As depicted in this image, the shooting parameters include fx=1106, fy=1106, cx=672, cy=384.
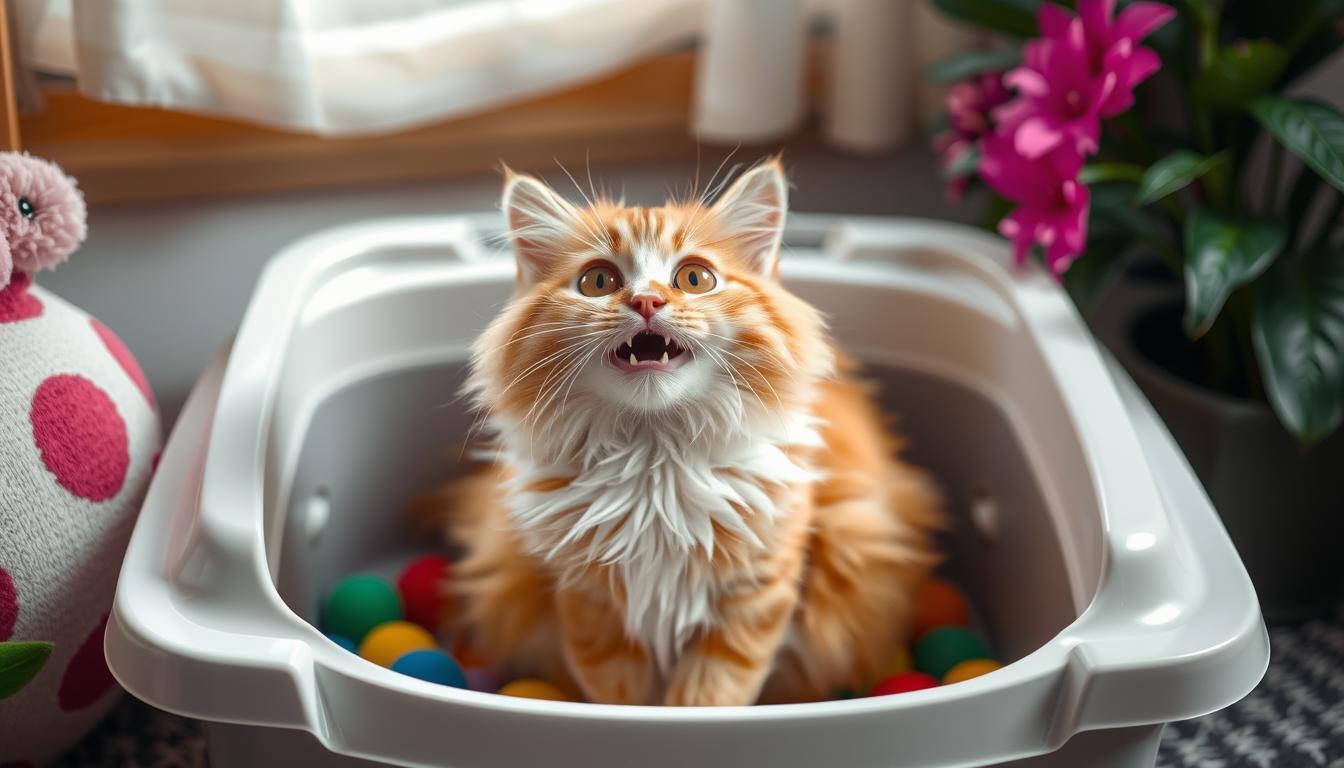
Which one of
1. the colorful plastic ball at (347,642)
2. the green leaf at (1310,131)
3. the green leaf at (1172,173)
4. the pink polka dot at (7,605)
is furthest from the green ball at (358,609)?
the green leaf at (1310,131)

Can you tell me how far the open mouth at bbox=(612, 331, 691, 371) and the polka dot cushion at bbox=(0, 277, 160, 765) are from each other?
50 cm

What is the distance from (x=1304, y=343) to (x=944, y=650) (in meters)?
0.49

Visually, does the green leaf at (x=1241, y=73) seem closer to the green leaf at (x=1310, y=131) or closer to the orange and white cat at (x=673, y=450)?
the green leaf at (x=1310, y=131)

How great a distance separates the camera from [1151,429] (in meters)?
1.05

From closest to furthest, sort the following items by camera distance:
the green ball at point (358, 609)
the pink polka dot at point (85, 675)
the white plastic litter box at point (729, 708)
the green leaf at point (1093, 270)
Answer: the white plastic litter box at point (729, 708) < the pink polka dot at point (85, 675) < the green ball at point (358, 609) < the green leaf at point (1093, 270)

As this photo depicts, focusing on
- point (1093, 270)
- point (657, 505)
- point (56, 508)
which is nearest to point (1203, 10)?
point (1093, 270)

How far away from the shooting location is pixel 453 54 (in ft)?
4.61

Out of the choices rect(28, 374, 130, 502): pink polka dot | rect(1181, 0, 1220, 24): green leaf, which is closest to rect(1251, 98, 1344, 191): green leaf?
rect(1181, 0, 1220, 24): green leaf

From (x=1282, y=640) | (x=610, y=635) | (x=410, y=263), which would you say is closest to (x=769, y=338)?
(x=610, y=635)

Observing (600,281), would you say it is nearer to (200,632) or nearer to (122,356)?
(200,632)

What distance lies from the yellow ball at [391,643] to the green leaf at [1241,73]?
1.01m

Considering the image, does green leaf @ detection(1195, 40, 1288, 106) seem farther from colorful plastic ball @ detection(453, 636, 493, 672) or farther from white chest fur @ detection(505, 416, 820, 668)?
colorful plastic ball @ detection(453, 636, 493, 672)

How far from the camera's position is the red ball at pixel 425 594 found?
126 cm

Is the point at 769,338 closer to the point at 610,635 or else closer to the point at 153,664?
the point at 610,635
